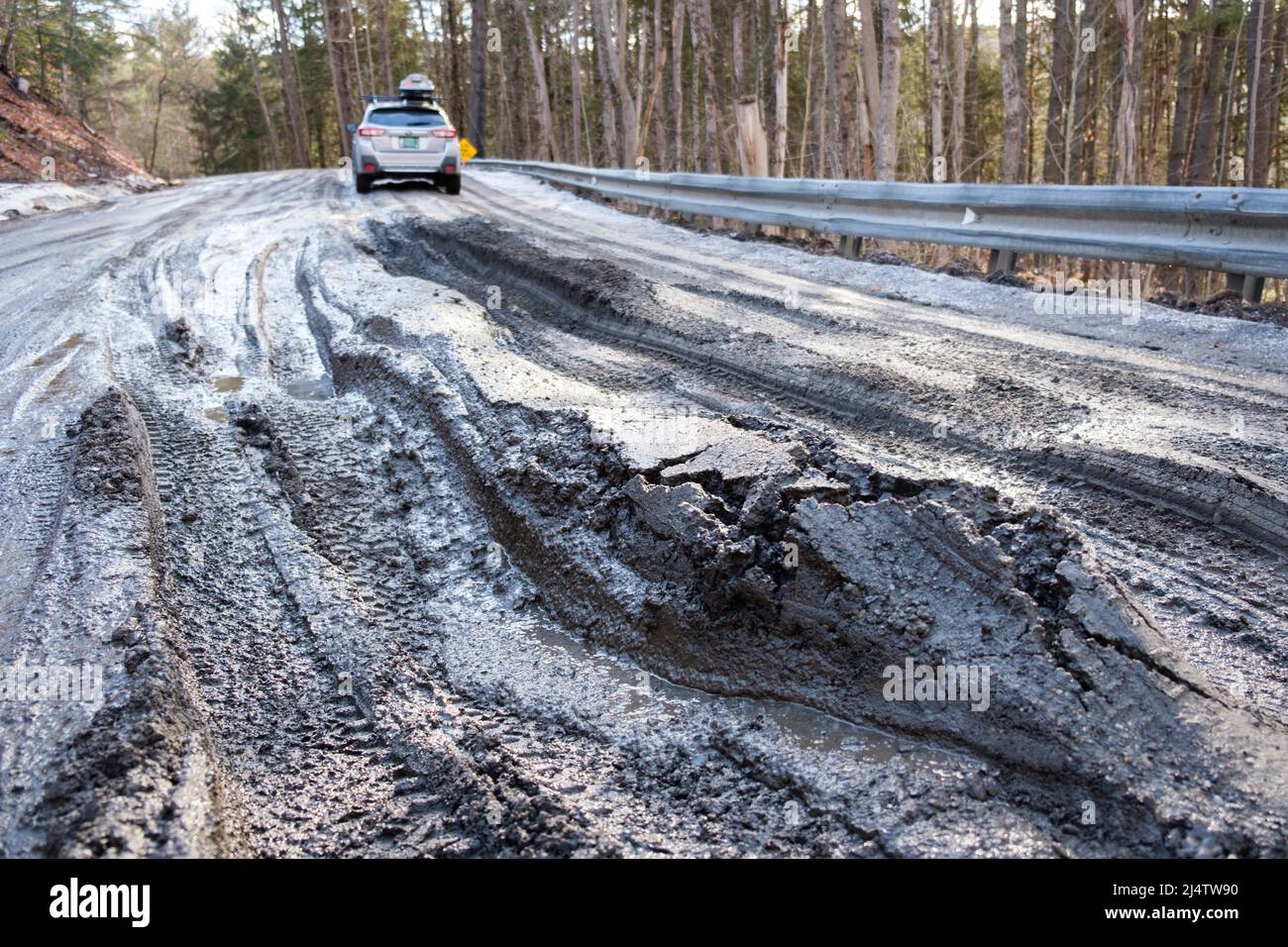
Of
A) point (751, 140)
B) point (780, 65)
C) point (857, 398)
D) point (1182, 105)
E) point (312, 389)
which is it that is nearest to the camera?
point (857, 398)

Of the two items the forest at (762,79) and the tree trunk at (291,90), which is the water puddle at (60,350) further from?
the tree trunk at (291,90)

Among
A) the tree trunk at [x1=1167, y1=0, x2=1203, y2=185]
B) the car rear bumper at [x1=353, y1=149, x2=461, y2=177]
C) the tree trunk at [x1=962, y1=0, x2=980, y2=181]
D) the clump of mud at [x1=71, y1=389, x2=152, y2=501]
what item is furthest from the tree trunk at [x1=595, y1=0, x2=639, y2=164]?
the clump of mud at [x1=71, y1=389, x2=152, y2=501]

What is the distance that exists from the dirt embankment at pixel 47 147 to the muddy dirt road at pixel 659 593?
652 inches

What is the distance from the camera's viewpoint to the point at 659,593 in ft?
10.5

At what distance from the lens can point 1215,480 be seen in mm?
3504

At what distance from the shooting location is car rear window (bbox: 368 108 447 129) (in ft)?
51.5

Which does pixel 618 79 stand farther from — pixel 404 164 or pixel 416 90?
pixel 404 164

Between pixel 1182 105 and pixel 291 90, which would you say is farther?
pixel 291 90

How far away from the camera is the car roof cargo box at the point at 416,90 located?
19.1 metres

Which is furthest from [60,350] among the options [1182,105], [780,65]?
[1182,105]

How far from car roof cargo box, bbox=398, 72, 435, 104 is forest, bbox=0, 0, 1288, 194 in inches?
160

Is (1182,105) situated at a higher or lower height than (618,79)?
lower

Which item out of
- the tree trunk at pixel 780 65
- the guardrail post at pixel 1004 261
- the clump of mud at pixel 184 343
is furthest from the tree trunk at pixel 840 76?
the clump of mud at pixel 184 343

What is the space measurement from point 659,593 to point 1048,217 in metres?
5.80
